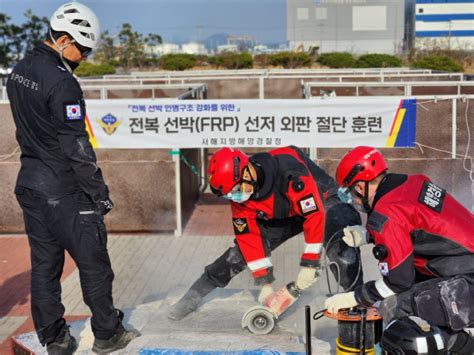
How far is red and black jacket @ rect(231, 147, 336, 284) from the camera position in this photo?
5238 mm

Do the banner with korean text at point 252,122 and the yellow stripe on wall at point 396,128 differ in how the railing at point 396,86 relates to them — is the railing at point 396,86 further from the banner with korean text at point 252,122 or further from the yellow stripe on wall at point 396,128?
the yellow stripe on wall at point 396,128

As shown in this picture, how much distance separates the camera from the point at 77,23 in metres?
4.40

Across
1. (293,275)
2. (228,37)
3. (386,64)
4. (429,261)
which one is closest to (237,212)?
(429,261)

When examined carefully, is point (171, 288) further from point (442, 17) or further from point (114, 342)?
point (442, 17)

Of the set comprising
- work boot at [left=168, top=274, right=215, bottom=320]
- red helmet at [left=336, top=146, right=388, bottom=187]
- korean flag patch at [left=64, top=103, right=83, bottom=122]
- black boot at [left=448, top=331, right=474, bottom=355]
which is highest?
korean flag patch at [left=64, top=103, right=83, bottom=122]

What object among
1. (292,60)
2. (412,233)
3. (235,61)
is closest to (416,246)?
(412,233)

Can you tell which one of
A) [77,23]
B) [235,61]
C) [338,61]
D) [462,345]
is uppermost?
[77,23]

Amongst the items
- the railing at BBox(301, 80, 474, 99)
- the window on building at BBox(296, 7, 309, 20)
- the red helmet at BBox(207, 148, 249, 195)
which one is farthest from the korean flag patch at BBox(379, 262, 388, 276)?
the window on building at BBox(296, 7, 309, 20)

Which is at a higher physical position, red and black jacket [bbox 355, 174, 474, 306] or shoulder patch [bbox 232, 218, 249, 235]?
red and black jacket [bbox 355, 174, 474, 306]

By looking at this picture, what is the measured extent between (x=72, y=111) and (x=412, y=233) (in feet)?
7.43

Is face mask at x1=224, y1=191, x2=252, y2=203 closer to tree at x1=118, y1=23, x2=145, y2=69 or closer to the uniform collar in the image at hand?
the uniform collar

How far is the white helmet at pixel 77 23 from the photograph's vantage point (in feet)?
14.4

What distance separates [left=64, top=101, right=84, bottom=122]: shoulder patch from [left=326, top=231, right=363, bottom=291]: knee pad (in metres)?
2.39

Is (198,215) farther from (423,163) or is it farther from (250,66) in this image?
(250,66)
